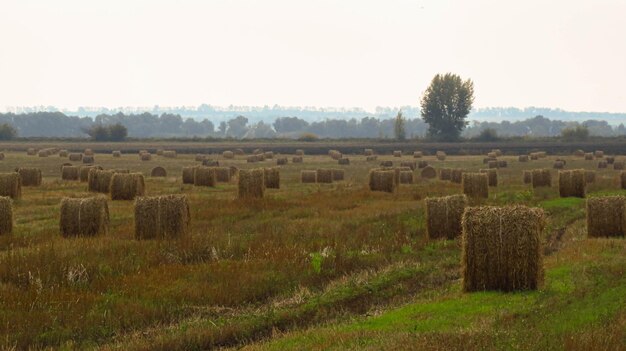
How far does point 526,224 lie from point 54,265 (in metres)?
10.2

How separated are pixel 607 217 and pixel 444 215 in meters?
4.84

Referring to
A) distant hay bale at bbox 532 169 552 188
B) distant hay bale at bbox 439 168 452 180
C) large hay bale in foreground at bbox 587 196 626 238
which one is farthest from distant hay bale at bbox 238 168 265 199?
distant hay bale at bbox 439 168 452 180

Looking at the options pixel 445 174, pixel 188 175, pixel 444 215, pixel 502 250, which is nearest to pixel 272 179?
pixel 188 175

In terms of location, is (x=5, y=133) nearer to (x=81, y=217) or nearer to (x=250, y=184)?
(x=250, y=184)

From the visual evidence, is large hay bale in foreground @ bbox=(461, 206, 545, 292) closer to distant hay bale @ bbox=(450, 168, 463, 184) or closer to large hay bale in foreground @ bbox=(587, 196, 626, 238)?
large hay bale in foreground @ bbox=(587, 196, 626, 238)

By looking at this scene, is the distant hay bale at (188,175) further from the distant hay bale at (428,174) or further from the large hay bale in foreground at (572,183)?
the large hay bale in foreground at (572,183)

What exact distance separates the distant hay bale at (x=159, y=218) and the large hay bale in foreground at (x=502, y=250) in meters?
9.07

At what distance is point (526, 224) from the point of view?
16469 millimetres

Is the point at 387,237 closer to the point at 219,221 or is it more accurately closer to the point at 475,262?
the point at 219,221

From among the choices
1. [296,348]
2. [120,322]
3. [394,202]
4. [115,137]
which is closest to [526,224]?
[296,348]

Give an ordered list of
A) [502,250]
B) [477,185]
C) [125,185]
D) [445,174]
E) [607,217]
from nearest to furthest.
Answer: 1. [502,250]
2. [607,217]
3. [125,185]
4. [477,185]
5. [445,174]

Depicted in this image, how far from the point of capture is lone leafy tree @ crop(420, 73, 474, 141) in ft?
437

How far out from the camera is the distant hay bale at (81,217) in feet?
75.4

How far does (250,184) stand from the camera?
113 feet
